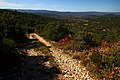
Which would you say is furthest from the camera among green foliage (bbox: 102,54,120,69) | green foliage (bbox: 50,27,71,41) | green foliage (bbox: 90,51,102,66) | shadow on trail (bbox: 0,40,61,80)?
green foliage (bbox: 50,27,71,41)

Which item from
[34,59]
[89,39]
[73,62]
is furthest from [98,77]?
[89,39]

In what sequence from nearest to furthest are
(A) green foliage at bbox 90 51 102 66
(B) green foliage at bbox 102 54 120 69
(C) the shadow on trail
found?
(C) the shadow on trail → (B) green foliage at bbox 102 54 120 69 → (A) green foliage at bbox 90 51 102 66

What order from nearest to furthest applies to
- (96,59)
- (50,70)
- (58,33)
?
(50,70), (96,59), (58,33)

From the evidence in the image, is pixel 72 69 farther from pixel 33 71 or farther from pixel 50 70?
pixel 33 71

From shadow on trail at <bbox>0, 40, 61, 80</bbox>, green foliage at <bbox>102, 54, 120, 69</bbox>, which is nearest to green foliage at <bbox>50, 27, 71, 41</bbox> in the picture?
shadow on trail at <bbox>0, 40, 61, 80</bbox>

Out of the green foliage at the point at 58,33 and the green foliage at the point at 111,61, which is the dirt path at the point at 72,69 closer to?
the green foliage at the point at 111,61

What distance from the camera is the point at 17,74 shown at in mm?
13594

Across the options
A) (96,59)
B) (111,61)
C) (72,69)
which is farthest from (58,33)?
(111,61)

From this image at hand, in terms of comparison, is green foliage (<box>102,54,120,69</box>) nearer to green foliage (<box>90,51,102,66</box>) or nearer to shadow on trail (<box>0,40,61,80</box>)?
green foliage (<box>90,51,102,66</box>)

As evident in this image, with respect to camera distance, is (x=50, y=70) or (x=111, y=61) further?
(x=50, y=70)

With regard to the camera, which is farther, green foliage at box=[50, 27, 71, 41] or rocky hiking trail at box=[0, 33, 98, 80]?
green foliage at box=[50, 27, 71, 41]

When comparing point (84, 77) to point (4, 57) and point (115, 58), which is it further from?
point (4, 57)

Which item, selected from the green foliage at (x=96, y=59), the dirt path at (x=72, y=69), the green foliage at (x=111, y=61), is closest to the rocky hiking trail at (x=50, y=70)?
the dirt path at (x=72, y=69)

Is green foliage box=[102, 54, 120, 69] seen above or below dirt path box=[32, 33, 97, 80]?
above
